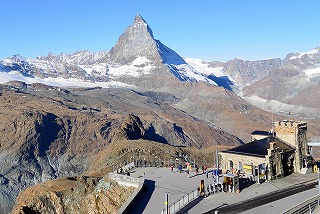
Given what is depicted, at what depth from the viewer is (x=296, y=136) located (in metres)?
45.6

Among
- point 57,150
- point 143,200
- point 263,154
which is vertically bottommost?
point 57,150

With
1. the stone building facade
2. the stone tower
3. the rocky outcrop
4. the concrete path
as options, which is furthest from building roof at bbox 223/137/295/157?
the rocky outcrop

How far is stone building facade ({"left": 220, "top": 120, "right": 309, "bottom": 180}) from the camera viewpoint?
41.9 metres

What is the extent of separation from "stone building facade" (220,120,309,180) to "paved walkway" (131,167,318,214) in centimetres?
146

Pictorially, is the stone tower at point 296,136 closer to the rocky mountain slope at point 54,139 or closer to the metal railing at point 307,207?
the metal railing at point 307,207

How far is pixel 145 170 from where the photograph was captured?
158 feet

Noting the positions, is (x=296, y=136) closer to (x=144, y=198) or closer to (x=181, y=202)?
(x=181, y=202)

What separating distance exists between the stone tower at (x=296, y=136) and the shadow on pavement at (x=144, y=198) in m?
16.5

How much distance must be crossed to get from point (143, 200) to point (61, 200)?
2603 cm

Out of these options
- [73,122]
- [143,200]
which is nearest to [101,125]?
[73,122]

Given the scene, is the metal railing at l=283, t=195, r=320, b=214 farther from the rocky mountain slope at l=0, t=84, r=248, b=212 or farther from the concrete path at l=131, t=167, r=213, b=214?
the rocky mountain slope at l=0, t=84, r=248, b=212

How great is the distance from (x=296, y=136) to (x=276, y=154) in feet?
15.1

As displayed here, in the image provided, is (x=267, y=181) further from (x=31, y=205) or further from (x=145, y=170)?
(x=31, y=205)

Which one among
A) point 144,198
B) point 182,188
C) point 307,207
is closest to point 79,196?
point 182,188
